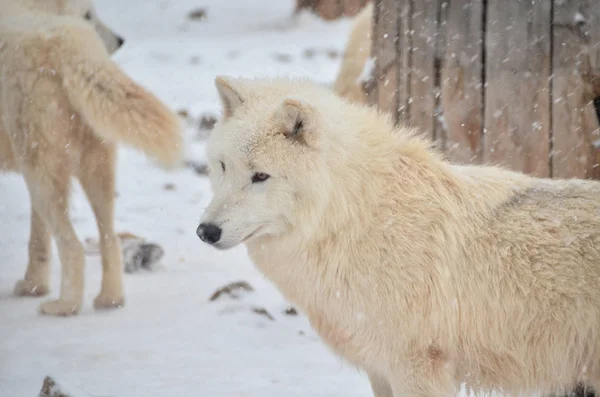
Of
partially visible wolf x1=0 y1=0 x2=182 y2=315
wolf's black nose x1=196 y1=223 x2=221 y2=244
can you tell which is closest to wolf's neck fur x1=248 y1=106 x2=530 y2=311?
wolf's black nose x1=196 y1=223 x2=221 y2=244

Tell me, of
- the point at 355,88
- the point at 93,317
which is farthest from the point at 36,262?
the point at 355,88

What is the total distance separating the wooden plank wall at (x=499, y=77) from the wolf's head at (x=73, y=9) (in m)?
2.94

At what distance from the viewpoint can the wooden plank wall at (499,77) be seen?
425cm

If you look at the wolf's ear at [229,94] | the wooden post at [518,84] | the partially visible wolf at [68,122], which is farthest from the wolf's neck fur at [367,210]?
the partially visible wolf at [68,122]

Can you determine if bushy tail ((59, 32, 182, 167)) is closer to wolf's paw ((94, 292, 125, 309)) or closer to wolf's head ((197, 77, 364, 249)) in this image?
wolf's paw ((94, 292, 125, 309))

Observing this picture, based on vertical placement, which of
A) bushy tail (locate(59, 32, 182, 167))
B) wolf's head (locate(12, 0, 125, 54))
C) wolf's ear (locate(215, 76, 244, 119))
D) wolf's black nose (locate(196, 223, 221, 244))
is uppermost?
wolf's head (locate(12, 0, 125, 54))

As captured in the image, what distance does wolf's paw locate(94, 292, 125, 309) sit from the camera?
529cm

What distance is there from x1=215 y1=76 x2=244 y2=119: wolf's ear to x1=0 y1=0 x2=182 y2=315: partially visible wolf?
5.83 ft

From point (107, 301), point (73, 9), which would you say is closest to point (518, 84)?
point (107, 301)

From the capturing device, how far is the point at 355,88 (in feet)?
19.0

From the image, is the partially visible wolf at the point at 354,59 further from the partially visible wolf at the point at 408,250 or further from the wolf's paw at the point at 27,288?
the wolf's paw at the point at 27,288

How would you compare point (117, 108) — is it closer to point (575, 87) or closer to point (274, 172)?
point (274, 172)

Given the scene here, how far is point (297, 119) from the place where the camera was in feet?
10.3

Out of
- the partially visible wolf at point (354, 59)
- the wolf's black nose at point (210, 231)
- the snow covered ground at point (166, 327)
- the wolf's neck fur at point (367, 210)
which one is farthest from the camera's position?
the partially visible wolf at point (354, 59)
